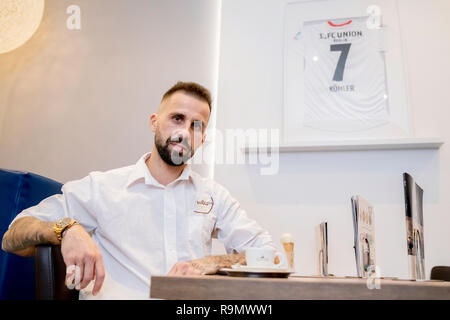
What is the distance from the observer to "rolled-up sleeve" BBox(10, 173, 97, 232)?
1293 mm

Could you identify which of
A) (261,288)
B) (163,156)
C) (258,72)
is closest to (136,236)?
(163,156)

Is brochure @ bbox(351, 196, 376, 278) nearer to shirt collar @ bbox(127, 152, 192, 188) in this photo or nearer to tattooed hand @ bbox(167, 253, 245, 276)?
tattooed hand @ bbox(167, 253, 245, 276)

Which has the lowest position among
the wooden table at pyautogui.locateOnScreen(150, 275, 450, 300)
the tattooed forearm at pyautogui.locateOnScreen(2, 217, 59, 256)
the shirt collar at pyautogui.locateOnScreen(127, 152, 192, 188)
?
the wooden table at pyautogui.locateOnScreen(150, 275, 450, 300)

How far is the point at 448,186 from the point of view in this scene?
1892 mm

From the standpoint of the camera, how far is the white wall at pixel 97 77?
223cm

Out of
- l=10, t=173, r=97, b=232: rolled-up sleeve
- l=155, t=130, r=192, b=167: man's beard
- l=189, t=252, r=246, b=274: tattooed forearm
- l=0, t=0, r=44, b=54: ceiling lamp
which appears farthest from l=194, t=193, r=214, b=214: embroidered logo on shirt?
l=0, t=0, r=44, b=54: ceiling lamp

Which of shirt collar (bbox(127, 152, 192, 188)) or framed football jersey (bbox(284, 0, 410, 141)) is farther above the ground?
framed football jersey (bbox(284, 0, 410, 141))

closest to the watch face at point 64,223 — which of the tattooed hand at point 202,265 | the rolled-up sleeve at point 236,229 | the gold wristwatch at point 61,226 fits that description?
the gold wristwatch at point 61,226

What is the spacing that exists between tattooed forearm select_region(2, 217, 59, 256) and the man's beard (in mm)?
546

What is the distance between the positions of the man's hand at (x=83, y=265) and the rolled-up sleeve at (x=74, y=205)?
1.18ft

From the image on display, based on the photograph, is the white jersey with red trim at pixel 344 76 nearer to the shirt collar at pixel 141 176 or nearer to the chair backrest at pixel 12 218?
the shirt collar at pixel 141 176

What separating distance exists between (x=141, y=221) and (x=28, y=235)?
43cm

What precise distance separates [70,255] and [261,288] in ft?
1.76

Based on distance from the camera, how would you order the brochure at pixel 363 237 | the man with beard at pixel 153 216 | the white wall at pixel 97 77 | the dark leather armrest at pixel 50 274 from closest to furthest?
the dark leather armrest at pixel 50 274, the brochure at pixel 363 237, the man with beard at pixel 153 216, the white wall at pixel 97 77
